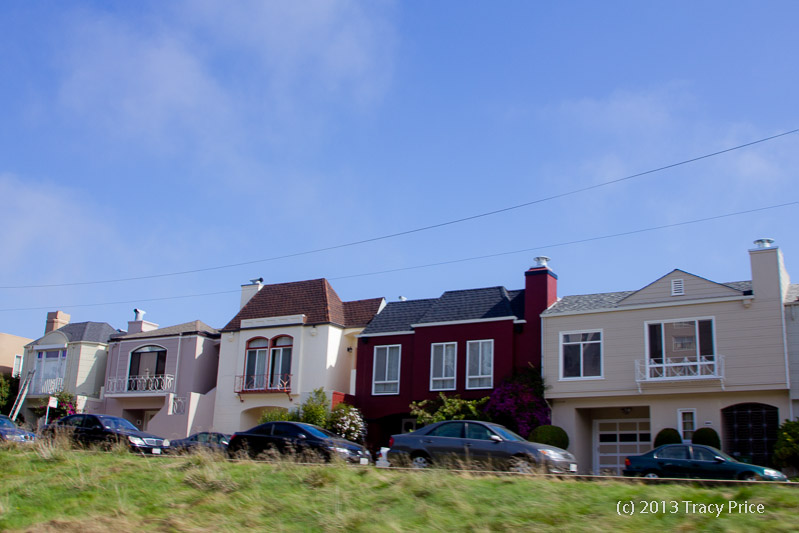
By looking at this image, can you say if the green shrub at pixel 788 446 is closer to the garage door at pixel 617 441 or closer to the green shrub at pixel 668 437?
the green shrub at pixel 668 437

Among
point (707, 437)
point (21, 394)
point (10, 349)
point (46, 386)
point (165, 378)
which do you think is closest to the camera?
point (707, 437)

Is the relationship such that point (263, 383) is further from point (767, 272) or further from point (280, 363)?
point (767, 272)

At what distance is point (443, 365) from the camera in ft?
107

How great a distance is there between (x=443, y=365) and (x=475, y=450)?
45.1 feet

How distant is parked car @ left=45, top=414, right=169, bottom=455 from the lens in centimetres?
2328

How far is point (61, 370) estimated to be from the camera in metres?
43.4

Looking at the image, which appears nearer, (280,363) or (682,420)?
(682,420)

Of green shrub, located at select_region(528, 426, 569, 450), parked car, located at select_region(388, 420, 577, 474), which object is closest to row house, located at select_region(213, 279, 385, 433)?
green shrub, located at select_region(528, 426, 569, 450)

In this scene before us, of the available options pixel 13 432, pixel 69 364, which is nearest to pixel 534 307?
pixel 13 432

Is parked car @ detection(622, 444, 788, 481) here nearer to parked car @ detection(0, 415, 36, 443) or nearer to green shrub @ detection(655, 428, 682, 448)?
green shrub @ detection(655, 428, 682, 448)

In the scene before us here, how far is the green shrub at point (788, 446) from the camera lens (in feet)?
78.2

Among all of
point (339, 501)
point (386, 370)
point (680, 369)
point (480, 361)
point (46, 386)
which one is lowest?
point (339, 501)

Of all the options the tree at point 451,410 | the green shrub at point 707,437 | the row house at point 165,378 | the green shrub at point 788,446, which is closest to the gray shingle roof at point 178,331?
the row house at point 165,378

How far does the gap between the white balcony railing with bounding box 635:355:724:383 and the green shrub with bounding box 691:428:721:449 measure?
168 centimetres
